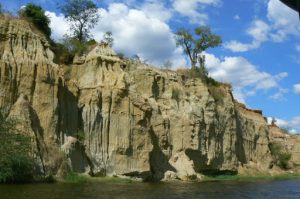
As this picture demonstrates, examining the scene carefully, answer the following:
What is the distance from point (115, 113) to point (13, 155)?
17.6 meters

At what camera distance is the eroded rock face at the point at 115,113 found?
36562 mm

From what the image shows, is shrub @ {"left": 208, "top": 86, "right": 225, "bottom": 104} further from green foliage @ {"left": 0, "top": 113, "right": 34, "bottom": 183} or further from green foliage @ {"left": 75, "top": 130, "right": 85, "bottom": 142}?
green foliage @ {"left": 0, "top": 113, "right": 34, "bottom": 183}

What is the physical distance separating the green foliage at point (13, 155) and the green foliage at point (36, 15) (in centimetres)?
1609

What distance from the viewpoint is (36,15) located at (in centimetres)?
4466

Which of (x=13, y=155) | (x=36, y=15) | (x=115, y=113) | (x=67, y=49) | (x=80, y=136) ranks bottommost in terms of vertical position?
(x=13, y=155)

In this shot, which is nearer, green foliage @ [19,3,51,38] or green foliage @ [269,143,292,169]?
green foliage @ [19,3,51,38]

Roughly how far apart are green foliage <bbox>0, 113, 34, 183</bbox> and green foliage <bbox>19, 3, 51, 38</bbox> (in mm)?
16087

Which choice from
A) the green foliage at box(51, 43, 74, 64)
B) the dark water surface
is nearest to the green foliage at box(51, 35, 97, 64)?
the green foliage at box(51, 43, 74, 64)

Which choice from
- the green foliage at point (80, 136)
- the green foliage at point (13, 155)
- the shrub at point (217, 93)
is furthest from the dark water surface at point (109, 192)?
the shrub at point (217, 93)

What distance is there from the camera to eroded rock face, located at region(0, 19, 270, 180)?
36562 mm

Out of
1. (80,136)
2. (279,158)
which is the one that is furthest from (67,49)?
(279,158)

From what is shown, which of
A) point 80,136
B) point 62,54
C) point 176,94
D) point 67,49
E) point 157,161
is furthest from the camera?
point 176,94

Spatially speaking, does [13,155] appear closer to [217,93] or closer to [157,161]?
[157,161]

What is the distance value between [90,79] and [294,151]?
3280 inches
